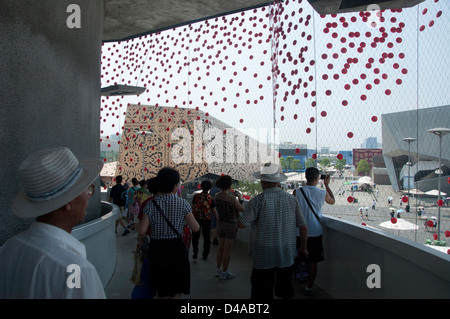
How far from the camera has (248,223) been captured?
2.78 metres

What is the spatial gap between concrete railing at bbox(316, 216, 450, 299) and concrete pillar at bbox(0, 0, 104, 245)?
8.71 ft

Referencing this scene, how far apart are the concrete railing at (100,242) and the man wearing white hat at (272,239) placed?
1396 mm

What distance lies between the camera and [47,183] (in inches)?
42.1

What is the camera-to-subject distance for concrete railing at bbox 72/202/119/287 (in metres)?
3.10

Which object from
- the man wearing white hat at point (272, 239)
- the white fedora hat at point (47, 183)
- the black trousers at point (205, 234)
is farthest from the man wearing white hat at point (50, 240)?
the black trousers at point (205, 234)

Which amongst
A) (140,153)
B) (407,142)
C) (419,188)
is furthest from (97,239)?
(140,153)

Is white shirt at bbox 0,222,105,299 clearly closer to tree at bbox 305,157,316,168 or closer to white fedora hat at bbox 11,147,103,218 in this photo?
white fedora hat at bbox 11,147,103,218

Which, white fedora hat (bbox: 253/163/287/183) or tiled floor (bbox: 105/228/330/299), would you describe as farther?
tiled floor (bbox: 105/228/330/299)

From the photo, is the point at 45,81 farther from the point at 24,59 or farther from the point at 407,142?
the point at 407,142

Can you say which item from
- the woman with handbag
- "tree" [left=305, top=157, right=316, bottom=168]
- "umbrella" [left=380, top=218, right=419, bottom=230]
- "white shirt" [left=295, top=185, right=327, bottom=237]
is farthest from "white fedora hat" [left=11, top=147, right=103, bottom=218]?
"tree" [left=305, top=157, right=316, bottom=168]

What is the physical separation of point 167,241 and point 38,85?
155 cm

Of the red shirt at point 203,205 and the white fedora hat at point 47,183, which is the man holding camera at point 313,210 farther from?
the white fedora hat at point 47,183

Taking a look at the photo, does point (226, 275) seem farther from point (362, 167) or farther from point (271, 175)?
point (362, 167)
